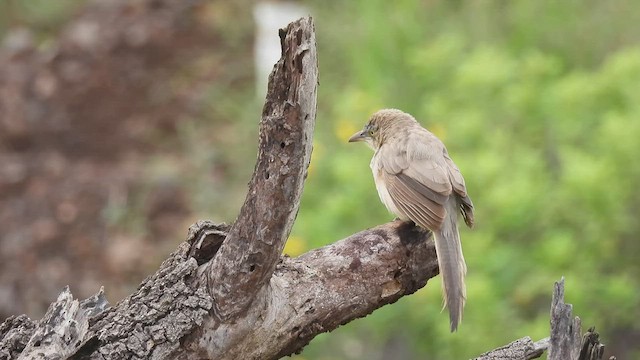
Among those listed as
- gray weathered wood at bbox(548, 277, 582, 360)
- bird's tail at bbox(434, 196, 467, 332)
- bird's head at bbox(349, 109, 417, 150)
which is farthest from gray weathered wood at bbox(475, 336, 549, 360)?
bird's head at bbox(349, 109, 417, 150)

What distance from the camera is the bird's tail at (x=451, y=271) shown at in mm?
4500

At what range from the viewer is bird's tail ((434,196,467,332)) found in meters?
4.50

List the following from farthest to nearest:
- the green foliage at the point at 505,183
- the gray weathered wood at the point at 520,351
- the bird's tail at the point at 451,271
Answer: the green foliage at the point at 505,183 → the bird's tail at the point at 451,271 → the gray weathered wood at the point at 520,351

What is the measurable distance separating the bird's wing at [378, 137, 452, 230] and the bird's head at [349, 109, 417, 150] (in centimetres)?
26

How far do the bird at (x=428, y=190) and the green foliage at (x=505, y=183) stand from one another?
1.07 metres

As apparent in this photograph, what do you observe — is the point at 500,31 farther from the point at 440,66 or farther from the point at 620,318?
the point at 620,318

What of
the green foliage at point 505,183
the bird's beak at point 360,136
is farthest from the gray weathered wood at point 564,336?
the bird's beak at point 360,136

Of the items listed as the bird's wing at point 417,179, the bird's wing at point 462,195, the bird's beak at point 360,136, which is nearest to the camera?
the bird's wing at point 417,179

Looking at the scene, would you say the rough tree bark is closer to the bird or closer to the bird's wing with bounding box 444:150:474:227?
the bird

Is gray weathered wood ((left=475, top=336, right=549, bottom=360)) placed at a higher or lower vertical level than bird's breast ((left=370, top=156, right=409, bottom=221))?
lower

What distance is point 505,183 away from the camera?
22.2ft

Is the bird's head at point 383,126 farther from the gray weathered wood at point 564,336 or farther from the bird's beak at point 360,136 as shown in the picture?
the gray weathered wood at point 564,336

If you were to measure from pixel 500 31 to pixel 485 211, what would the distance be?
3.07m

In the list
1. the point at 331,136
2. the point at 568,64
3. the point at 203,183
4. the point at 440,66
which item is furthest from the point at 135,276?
the point at 568,64
